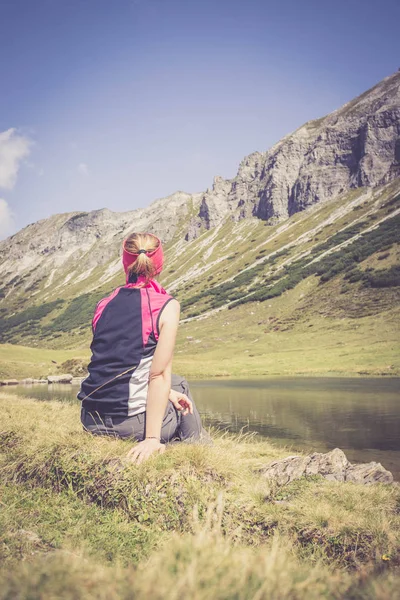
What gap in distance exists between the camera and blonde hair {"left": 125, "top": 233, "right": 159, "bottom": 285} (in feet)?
16.3

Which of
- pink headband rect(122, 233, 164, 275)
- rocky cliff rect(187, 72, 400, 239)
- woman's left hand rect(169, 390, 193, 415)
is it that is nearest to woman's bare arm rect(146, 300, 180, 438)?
woman's left hand rect(169, 390, 193, 415)

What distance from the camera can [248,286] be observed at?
121 m

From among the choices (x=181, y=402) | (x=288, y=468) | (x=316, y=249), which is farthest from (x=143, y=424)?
(x=316, y=249)

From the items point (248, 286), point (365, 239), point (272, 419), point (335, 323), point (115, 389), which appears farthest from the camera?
point (248, 286)

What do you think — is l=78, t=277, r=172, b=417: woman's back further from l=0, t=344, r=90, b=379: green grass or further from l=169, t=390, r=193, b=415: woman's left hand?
l=0, t=344, r=90, b=379: green grass

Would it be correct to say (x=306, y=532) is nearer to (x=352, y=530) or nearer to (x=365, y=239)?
(x=352, y=530)

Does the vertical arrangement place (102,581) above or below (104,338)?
below

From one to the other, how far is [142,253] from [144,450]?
248 centimetres

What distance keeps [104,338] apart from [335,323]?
246ft

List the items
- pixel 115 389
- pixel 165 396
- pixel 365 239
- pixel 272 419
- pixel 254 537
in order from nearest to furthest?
1. pixel 254 537
2. pixel 165 396
3. pixel 115 389
4. pixel 272 419
5. pixel 365 239

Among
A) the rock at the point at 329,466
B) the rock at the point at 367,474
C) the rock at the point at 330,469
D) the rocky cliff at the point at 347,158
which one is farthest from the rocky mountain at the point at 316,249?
the rock at the point at 329,466

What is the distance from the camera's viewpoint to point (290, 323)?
3263 inches

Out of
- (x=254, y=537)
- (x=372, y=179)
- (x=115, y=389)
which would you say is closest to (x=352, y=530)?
(x=254, y=537)

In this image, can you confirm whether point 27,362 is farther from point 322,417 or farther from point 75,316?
point 75,316
